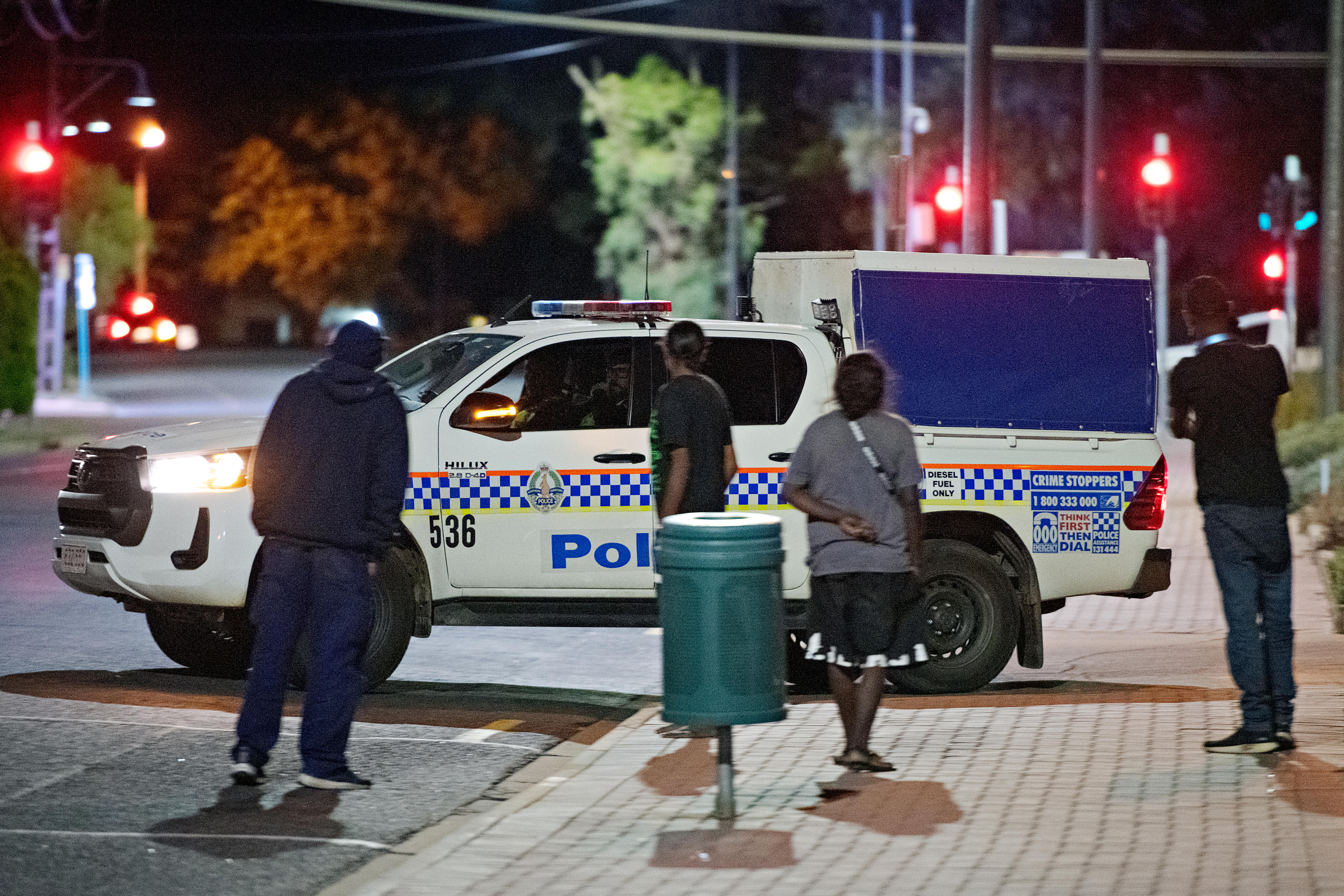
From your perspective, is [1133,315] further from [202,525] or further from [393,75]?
[393,75]

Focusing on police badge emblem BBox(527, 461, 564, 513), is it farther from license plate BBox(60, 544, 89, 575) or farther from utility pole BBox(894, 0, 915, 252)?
utility pole BBox(894, 0, 915, 252)

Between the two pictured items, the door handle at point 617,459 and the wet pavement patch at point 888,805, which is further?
the door handle at point 617,459

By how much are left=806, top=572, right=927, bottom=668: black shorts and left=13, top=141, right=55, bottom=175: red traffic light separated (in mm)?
26122

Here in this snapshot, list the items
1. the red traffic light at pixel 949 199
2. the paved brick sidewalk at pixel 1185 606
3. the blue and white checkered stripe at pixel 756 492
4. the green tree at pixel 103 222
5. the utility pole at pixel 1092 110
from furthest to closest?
the green tree at pixel 103 222, the utility pole at pixel 1092 110, the red traffic light at pixel 949 199, the paved brick sidewalk at pixel 1185 606, the blue and white checkered stripe at pixel 756 492

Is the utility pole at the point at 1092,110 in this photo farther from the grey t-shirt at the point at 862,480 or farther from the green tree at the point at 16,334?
the green tree at the point at 16,334

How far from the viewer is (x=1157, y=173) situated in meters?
21.9

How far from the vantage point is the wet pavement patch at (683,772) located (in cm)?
751

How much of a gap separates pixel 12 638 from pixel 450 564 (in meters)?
3.31

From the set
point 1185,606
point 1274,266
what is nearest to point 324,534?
point 1185,606

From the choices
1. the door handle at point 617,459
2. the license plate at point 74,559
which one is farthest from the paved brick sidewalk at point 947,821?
the license plate at point 74,559

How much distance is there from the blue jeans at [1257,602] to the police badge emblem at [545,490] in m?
3.14

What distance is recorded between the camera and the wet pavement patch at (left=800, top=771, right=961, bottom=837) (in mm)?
6832

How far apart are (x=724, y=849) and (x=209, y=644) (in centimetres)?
464

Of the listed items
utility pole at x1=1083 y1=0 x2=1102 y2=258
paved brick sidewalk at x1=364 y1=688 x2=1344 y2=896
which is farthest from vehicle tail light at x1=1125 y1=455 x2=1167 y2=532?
utility pole at x1=1083 y1=0 x2=1102 y2=258
